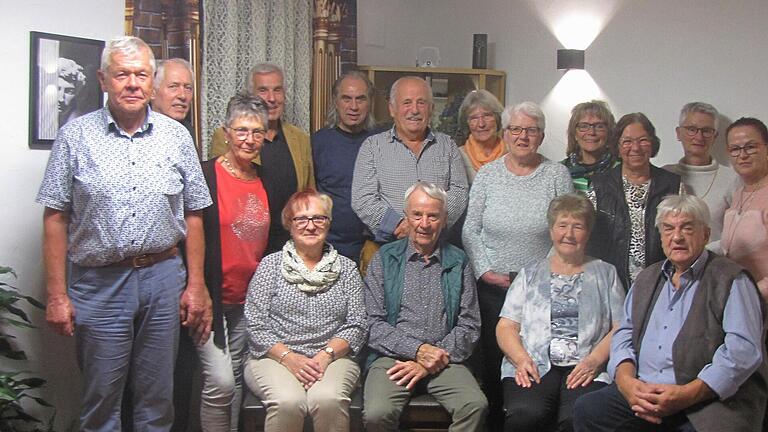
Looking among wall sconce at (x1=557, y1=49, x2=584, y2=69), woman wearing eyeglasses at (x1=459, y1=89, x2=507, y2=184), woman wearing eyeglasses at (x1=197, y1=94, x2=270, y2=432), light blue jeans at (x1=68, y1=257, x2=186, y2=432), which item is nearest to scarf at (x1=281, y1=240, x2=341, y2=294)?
woman wearing eyeglasses at (x1=197, y1=94, x2=270, y2=432)

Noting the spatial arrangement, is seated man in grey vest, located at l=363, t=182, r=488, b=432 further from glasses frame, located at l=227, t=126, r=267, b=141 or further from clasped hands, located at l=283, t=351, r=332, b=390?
glasses frame, located at l=227, t=126, r=267, b=141

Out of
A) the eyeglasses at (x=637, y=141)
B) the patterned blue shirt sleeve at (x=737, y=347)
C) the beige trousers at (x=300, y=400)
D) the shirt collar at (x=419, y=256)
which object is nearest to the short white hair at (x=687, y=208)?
the patterned blue shirt sleeve at (x=737, y=347)

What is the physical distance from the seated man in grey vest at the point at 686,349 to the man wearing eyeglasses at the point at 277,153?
1329 millimetres

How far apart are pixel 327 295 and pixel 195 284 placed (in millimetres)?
482

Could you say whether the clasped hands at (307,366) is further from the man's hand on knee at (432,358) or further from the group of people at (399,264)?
the man's hand on knee at (432,358)

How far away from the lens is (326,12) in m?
4.32

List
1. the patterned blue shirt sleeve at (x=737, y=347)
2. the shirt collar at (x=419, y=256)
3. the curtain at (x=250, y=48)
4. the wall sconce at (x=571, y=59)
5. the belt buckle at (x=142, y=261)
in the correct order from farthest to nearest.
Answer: the wall sconce at (x=571, y=59)
the curtain at (x=250, y=48)
the shirt collar at (x=419, y=256)
the belt buckle at (x=142, y=261)
the patterned blue shirt sleeve at (x=737, y=347)

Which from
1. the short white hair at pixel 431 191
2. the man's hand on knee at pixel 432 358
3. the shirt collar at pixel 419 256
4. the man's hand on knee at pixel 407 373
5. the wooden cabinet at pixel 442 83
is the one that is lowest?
the man's hand on knee at pixel 407 373

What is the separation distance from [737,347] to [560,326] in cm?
63

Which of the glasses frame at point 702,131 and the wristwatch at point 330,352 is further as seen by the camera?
the glasses frame at point 702,131

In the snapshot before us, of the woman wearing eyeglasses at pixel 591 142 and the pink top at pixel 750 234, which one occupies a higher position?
the woman wearing eyeglasses at pixel 591 142

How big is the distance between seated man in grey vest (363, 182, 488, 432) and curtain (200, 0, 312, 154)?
3.84 feet

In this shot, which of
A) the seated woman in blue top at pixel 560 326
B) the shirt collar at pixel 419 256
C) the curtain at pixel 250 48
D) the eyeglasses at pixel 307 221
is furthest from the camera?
the curtain at pixel 250 48

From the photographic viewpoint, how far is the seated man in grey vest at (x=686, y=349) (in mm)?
2574
